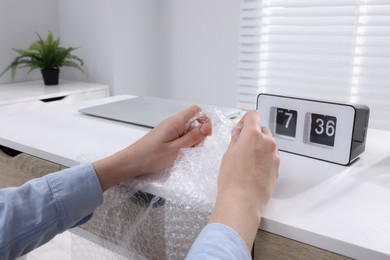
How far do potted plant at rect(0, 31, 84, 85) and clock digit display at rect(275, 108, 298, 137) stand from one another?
68.4 inches

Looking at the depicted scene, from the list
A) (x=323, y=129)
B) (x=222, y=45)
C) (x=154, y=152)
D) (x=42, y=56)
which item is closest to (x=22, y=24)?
(x=42, y=56)

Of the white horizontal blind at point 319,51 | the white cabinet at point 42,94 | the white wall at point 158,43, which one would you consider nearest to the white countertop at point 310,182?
the white cabinet at point 42,94

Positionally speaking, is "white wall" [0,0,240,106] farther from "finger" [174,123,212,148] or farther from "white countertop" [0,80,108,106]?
"finger" [174,123,212,148]

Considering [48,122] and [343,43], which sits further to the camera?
[343,43]

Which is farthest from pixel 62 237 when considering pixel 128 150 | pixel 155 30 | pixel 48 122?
pixel 155 30

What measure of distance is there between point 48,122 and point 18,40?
1518mm

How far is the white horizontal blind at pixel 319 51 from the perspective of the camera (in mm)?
1944

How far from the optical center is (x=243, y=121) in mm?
614

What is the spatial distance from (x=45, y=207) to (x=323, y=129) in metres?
0.47

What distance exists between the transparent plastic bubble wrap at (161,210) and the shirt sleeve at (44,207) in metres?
0.05

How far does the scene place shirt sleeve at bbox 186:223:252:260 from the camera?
1.44ft

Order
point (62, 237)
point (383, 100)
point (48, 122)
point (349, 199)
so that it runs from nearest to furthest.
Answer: point (349, 199) < point (48, 122) < point (62, 237) < point (383, 100)

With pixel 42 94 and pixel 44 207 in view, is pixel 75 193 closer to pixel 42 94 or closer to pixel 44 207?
pixel 44 207

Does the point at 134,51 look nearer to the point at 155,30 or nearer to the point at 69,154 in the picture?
the point at 155,30
